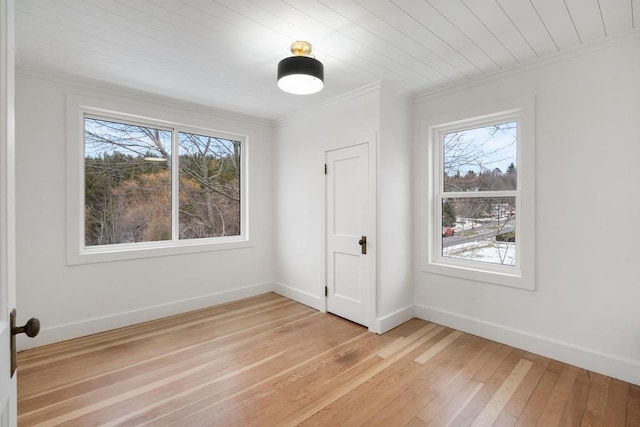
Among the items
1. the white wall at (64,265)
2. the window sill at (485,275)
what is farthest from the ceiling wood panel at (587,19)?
the white wall at (64,265)

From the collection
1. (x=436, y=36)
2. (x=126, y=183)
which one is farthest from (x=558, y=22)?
(x=126, y=183)

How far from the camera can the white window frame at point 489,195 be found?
107 inches

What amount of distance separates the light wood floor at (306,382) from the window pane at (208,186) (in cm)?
135

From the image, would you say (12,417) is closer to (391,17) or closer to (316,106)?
(391,17)

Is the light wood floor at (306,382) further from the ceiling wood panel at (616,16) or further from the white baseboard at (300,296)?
the ceiling wood panel at (616,16)

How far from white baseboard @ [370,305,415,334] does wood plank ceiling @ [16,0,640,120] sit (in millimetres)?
2395

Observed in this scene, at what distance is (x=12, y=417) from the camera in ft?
3.02

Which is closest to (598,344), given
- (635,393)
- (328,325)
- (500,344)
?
(635,393)

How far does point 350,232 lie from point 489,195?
1.46 metres

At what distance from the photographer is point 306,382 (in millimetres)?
2312

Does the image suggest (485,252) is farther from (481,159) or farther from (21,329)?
(21,329)

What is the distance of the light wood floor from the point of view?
6.39 feet

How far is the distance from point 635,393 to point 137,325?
433 cm

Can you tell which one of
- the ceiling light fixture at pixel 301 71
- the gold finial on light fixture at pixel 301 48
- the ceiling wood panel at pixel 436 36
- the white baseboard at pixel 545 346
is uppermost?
the ceiling wood panel at pixel 436 36
